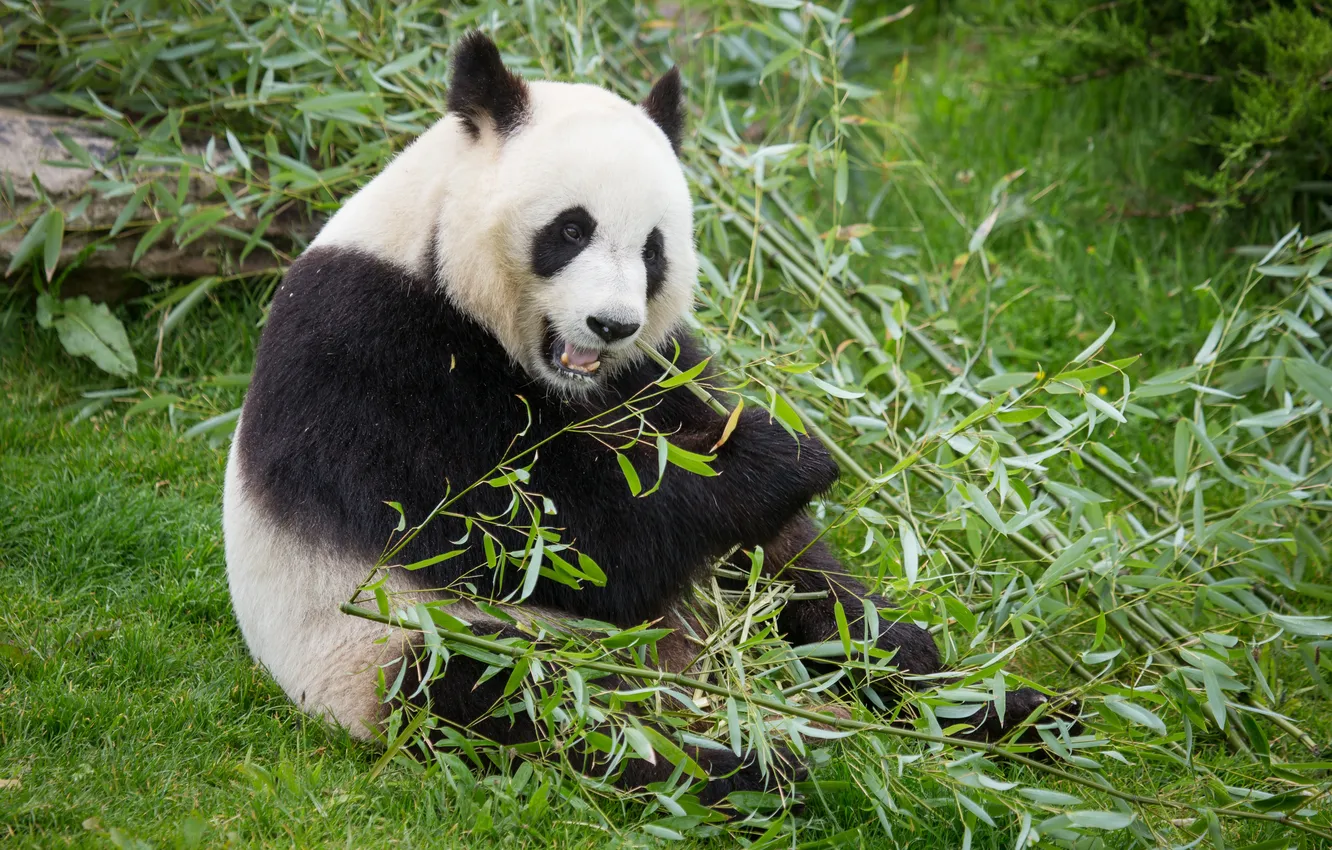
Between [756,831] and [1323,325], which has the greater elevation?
[1323,325]

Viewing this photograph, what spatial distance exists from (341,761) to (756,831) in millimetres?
1193

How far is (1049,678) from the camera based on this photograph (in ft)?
14.6

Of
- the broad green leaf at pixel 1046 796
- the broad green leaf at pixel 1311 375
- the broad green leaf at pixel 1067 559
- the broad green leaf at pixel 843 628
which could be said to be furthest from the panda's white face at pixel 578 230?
the broad green leaf at pixel 1311 375

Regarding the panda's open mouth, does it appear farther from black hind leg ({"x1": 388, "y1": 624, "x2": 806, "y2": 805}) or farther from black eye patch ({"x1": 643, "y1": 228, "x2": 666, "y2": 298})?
black hind leg ({"x1": 388, "y1": 624, "x2": 806, "y2": 805})

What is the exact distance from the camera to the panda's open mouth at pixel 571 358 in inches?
141

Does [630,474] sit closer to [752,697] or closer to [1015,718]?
[752,697]

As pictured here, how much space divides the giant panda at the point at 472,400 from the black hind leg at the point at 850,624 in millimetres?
281

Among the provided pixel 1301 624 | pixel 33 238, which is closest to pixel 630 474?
pixel 1301 624

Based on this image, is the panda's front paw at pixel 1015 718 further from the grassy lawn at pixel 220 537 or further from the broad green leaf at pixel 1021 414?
the broad green leaf at pixel 1021 414

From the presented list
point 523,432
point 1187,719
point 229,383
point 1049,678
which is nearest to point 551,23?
point 229,383

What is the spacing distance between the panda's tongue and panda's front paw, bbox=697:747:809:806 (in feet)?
3.90

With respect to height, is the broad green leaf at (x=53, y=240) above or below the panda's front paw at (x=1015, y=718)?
above

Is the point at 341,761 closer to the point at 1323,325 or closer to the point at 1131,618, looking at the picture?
the point at 1131,618

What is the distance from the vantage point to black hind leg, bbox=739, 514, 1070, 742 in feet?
13.1
